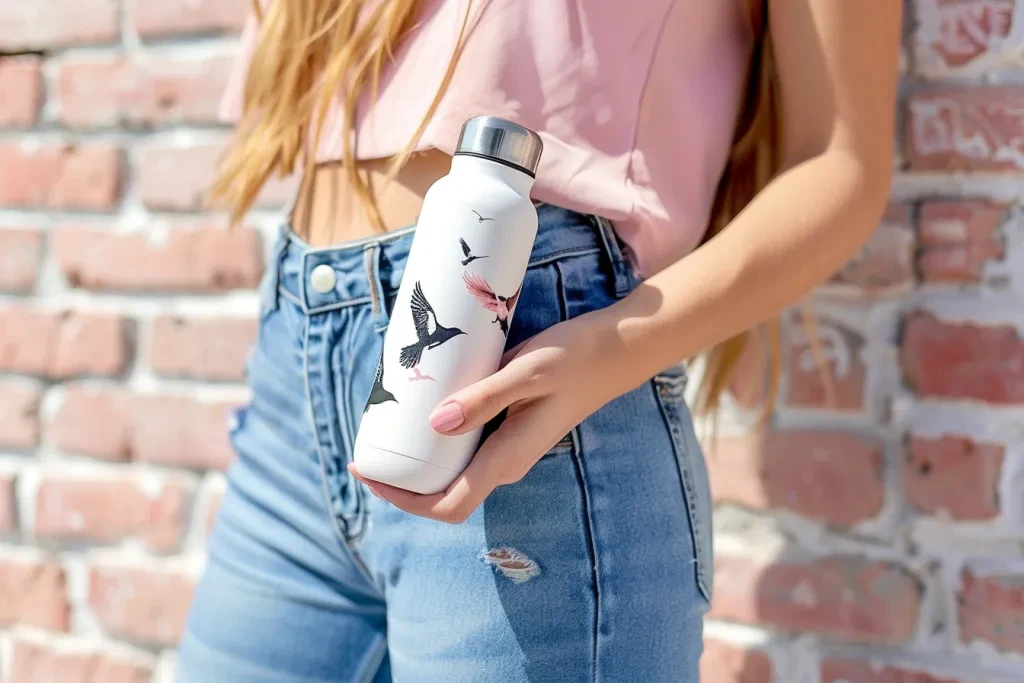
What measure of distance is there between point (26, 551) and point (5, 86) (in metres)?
0.54

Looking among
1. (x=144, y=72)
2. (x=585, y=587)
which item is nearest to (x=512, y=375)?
(x=585, y=587)

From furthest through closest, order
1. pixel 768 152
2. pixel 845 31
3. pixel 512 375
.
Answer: pixel 768 152 < pixel 845 31 < pixel 512 375

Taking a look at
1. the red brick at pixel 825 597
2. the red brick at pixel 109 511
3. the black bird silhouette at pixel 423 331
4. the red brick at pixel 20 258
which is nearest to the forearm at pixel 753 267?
the black bird silhouette at pixel 423 331

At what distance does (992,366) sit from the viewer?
762 mm

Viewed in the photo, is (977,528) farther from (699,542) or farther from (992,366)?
(699,542)

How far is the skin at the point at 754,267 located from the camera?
1.60ft

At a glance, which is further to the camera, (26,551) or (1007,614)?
(26,551)

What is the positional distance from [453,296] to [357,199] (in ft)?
0.66

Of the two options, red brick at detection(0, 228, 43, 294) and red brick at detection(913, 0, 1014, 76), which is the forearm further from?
red brick at detection(0, 228, 43, 294)

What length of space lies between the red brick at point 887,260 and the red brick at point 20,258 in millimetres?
882

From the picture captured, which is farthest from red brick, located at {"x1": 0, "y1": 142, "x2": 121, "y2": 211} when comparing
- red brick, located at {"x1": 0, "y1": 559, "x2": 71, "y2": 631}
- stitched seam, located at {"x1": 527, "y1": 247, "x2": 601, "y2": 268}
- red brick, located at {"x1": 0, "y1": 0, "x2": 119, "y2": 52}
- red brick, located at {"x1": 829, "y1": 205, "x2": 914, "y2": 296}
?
red brick, located at {"x1": 829, "y1": 205, "x2": 914, "y2": 296}

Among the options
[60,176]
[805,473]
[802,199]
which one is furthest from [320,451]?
[60,176]

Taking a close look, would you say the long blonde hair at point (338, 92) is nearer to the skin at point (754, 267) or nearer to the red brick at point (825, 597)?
the skin at point (754, 267)

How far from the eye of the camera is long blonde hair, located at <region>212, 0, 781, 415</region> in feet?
2.01
